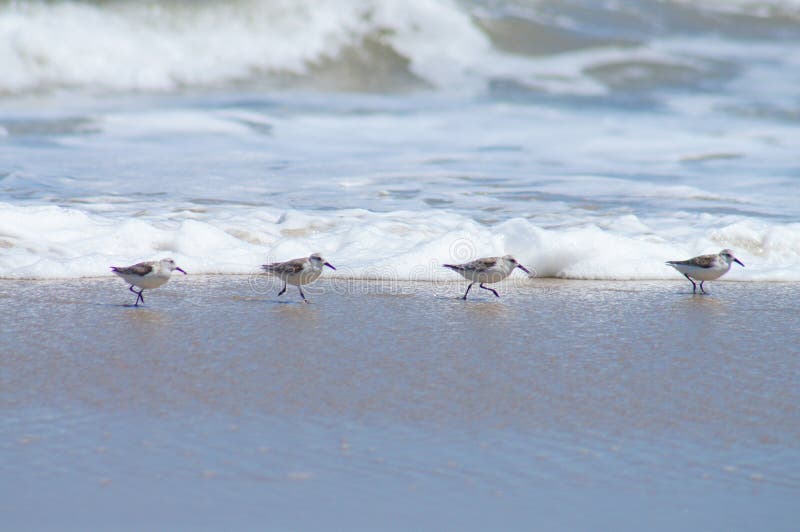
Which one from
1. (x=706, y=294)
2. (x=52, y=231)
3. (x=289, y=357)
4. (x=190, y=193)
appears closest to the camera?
(x=289, y=357)

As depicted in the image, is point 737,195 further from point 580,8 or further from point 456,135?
point 580,8

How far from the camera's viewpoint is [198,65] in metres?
19.2

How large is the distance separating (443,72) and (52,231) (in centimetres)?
1245

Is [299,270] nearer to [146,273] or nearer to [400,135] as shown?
[146,273]

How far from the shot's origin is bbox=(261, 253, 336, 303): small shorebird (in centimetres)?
729

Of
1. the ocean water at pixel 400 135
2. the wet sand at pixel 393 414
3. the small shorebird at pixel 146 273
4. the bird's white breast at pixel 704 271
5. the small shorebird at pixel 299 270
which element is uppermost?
the ocean water at pixel 400 135

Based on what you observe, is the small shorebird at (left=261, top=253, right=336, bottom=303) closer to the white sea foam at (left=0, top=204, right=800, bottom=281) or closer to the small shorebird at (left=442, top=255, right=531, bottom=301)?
the white sea foam at (left=0, top=204, right=800, bottom=281)

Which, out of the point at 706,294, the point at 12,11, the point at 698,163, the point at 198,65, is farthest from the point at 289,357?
the point at 12,11

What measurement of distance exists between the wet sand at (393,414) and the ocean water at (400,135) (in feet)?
5.24

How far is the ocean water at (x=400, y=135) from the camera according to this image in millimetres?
8789

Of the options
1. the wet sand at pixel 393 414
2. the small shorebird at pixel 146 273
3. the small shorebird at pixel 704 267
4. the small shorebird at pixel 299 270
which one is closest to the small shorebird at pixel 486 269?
the wet sand at pixel 393 414

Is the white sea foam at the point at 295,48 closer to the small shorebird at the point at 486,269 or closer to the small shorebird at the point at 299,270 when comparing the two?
the small shorebird at the point at 299,270

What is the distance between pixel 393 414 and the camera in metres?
4.50

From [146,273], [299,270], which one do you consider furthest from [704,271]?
[146,273]
